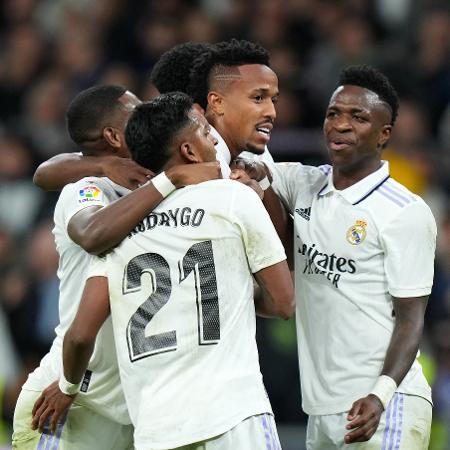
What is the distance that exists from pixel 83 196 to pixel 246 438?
1152 millimetres

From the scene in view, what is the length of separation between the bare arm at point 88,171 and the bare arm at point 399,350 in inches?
45.6

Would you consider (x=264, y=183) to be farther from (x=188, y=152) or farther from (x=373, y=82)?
(x=188, y=152)

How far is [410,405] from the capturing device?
14.8ft

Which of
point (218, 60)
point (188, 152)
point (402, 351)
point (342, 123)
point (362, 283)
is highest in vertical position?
point (218, 60)

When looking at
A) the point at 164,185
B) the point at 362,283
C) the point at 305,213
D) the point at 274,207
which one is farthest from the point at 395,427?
the point at 164,185

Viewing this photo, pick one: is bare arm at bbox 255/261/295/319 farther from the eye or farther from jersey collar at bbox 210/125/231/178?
the eye

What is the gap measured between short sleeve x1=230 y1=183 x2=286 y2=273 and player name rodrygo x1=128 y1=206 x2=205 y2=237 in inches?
5.0

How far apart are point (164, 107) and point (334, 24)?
20.9 feet

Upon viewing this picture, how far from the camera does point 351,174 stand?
4.74m

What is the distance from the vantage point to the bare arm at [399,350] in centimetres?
423

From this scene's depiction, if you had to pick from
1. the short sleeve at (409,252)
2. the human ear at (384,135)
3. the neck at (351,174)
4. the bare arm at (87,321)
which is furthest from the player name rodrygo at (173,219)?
the human ear at (384,135)

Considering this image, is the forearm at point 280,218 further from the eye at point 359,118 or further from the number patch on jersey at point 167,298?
the number patch on jersey at point 167,298

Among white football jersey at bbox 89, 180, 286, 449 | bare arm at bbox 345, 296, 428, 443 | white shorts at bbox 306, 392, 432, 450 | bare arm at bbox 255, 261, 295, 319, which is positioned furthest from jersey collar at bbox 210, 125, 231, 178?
white shorts at bbox 306, 392, 432, 450

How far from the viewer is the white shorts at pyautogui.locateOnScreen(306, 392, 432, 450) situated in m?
4.46
